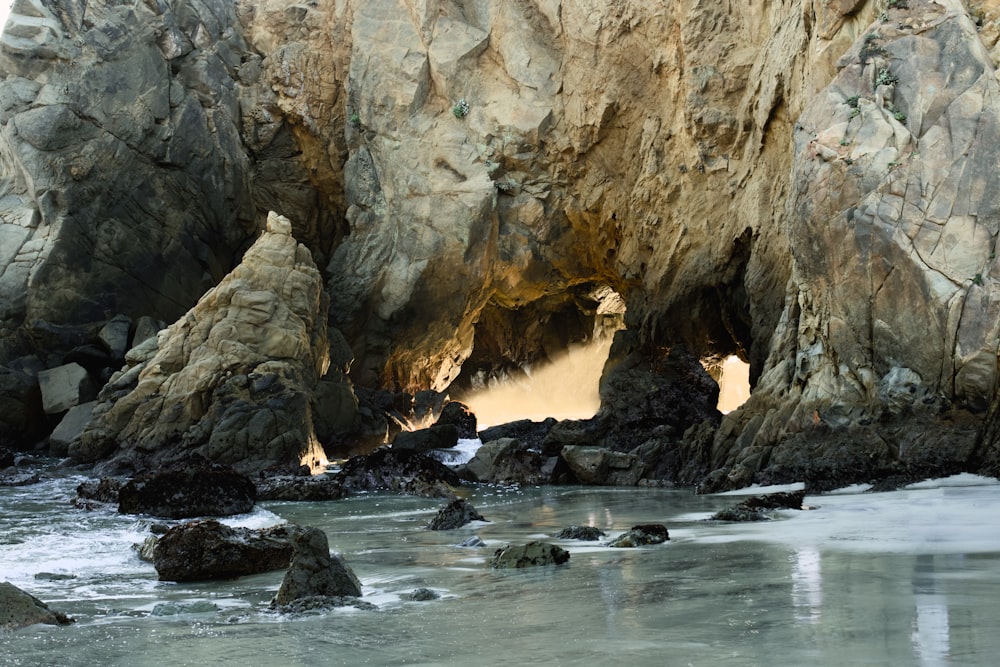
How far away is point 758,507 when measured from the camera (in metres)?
9.03

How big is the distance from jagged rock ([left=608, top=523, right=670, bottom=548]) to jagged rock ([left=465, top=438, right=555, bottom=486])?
30.1ft

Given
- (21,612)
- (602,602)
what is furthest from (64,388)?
(602,602)

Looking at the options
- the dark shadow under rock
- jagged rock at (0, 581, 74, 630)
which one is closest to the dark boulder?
the dark shadow under rock

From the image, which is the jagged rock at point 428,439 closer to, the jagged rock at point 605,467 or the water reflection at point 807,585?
the jagged rock at point 605,467

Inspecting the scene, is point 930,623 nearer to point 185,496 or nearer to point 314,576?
point 314,576

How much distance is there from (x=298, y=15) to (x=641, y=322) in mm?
12297

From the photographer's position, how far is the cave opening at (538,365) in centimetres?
3306

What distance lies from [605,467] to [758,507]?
Result: 711cm

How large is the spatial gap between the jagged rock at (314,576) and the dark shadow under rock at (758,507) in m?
4.29

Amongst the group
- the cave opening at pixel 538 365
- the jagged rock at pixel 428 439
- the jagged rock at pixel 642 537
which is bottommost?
the jagged rock at pixel 642 537

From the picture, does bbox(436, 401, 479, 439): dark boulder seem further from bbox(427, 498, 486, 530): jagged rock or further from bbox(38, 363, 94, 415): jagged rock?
bbox(427, 498, 486, 530): jagged rock

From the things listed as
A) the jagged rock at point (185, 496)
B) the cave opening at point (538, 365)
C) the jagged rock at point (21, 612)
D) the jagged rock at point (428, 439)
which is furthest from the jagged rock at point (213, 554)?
the cave opening at point (538, 365)

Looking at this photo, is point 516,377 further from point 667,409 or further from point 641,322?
point 667,409

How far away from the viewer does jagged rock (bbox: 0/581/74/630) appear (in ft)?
15.1
